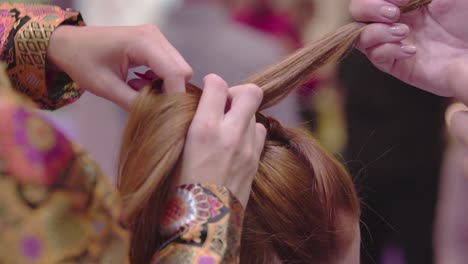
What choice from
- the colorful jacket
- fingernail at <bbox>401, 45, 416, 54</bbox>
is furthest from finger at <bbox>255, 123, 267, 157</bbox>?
fingernail at <bbox>401, 45, 416, 54</bbox>

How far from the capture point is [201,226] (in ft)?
2.74

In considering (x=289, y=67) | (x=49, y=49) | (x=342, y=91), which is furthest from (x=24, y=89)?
(x=342, y=91)

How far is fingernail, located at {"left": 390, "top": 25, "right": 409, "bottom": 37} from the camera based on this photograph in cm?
116

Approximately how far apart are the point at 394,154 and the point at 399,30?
93 cm

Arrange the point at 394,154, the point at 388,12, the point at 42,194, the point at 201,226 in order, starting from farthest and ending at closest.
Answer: the point at 394,154
the point at 388,12
the point at 201,226
the point at 42,194

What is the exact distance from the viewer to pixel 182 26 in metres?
2.10

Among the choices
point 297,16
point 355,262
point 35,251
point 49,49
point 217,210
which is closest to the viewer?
point 35,251

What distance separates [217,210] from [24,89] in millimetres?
446

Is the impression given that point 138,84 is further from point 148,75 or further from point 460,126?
point 460,126

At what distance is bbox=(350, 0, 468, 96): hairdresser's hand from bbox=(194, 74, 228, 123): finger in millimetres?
331

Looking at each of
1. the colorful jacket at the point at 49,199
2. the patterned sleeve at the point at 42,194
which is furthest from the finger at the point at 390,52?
the patterned sleeve at the point at 42,194

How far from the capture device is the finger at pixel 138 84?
105 cm

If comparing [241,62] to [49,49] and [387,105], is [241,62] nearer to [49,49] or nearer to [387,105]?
[387,105]

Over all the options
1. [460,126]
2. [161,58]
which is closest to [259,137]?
[161,58]
